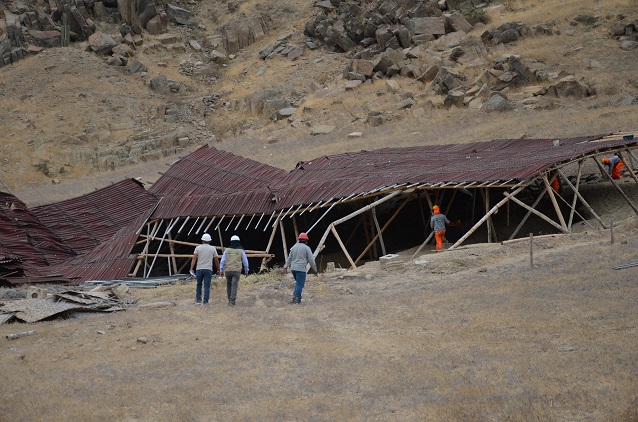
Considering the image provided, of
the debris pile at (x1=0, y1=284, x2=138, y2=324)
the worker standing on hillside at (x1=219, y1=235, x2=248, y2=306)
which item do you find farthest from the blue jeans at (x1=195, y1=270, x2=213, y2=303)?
the debris pile at (x1=0, y1=284, x2=138, y2=324)

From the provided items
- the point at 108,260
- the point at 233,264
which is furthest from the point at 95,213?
the point at 233,264

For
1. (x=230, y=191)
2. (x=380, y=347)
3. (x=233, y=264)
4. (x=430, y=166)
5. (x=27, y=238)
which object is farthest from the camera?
(x=230, y=191)

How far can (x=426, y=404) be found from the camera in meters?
10.2

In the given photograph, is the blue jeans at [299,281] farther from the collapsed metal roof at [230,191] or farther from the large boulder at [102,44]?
the large boulder at [102,44]

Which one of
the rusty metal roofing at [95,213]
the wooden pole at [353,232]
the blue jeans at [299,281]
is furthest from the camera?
the rusty metal roofing at [95,213]

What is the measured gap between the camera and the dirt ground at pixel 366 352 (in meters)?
10.3

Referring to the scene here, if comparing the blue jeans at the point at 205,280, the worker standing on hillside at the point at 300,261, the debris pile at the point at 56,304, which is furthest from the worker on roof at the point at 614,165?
the debris pile at the point at 56,304

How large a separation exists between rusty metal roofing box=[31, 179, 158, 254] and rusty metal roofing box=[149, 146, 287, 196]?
0.68 meters

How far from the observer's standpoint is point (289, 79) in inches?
2128

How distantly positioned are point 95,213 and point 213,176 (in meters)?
3.97

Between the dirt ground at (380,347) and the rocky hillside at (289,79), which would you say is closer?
the dirt ground at (380,347)

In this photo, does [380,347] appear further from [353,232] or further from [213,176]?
[213,176]

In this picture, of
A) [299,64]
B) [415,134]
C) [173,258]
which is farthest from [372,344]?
[299,64]

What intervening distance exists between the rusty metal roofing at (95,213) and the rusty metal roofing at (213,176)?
0.68m
